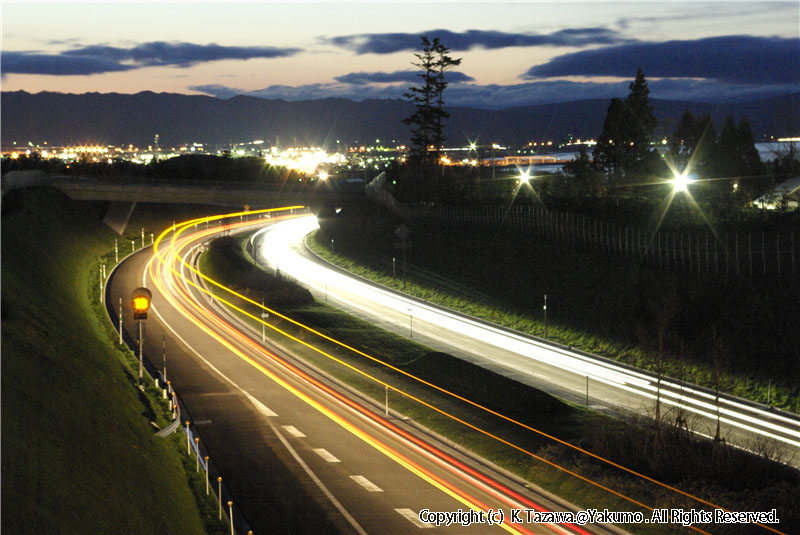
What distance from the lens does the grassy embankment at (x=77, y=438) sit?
13.3 metres

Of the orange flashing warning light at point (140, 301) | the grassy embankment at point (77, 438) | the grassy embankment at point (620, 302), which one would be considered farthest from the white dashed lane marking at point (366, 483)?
the orange flashing warning light at point (140, 301)

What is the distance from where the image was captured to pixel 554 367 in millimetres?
34875

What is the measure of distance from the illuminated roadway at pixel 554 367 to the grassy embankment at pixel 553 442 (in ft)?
6.07

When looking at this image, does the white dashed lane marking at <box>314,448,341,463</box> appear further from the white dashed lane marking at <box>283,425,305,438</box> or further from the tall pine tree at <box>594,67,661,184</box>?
the tall pine tree at <box>594,67,661,184</box>

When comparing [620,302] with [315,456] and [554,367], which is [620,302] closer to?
[554,367]

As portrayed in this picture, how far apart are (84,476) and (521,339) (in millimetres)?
27757

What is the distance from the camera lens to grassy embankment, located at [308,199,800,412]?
105ft

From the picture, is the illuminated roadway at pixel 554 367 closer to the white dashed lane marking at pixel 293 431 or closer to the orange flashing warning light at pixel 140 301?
the white dashed lane marking at pixel 293 431

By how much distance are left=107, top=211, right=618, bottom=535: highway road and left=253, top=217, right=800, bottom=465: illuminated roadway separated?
7.24 metres

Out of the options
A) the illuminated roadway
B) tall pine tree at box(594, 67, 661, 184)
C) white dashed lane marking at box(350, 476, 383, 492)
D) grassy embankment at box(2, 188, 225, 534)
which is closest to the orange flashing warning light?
grassy embankment at box(2, 188, 225, 534)

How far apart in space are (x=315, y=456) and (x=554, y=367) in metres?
16.2

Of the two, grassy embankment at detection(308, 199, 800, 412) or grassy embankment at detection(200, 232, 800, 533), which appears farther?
grassy embankment at detection(308, 199, 800, 412)

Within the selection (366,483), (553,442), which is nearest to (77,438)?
(366,483)

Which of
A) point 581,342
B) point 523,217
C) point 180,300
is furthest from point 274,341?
point 523,217
